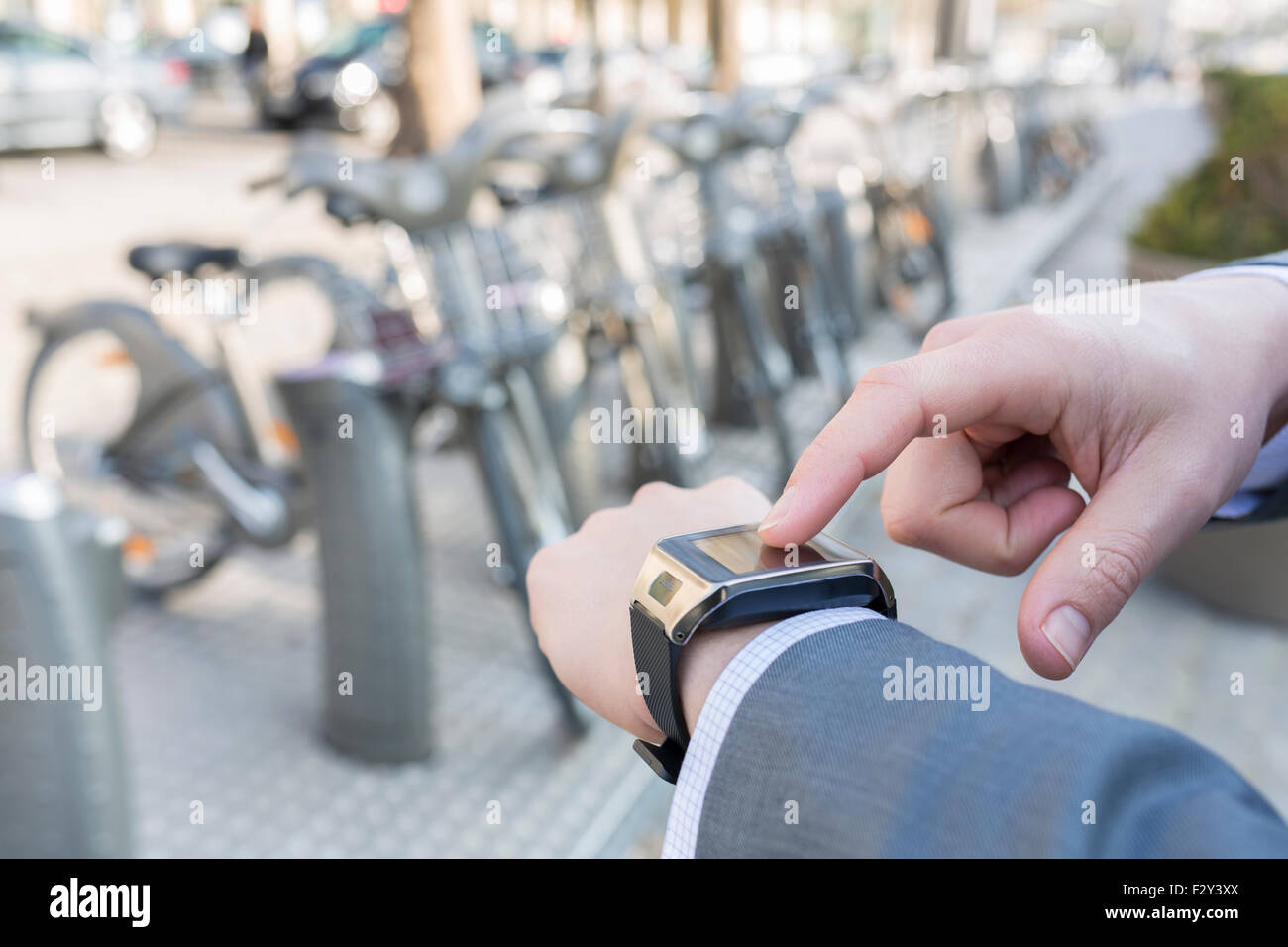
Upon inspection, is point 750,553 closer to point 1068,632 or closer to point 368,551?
point 1068,632

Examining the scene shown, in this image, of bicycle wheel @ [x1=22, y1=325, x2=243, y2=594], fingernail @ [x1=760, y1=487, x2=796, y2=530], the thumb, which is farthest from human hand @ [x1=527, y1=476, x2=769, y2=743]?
bicycle wheel @ [x1=22, y1=325, x2=243, y2=594]

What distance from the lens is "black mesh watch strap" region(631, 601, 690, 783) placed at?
0.79 metres

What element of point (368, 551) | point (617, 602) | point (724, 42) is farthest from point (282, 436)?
point (724, 42)

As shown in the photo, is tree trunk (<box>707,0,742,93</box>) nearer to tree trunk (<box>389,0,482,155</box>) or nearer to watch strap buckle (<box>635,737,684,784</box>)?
tree trunk (<box>389,0,482,155</box>)

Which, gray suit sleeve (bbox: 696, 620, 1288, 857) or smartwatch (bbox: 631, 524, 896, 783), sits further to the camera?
smartwatch (bbox: 631, 524, 896, 783)

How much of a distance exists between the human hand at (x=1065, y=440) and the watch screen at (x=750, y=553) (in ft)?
0.04

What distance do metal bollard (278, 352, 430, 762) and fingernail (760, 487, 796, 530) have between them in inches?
74.1

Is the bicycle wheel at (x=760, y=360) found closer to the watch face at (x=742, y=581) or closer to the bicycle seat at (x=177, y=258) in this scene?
the bicycle seat at (x=177, y=258)

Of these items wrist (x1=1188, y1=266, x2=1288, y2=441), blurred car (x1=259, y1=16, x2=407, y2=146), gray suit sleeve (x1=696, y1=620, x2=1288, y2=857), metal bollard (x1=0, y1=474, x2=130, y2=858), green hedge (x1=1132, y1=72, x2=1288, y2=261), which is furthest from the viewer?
blurred car (x1=259, y1=16, x2=407, y2=146)

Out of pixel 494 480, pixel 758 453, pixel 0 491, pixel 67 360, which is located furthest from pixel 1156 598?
pixel 67 360

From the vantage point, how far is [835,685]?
0.70 m

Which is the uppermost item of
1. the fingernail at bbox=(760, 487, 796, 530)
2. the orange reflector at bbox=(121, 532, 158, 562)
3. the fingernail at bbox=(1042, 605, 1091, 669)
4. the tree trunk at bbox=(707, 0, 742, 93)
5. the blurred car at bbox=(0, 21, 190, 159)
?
the blurred car at bbox=(0, 21, 190, 159)
